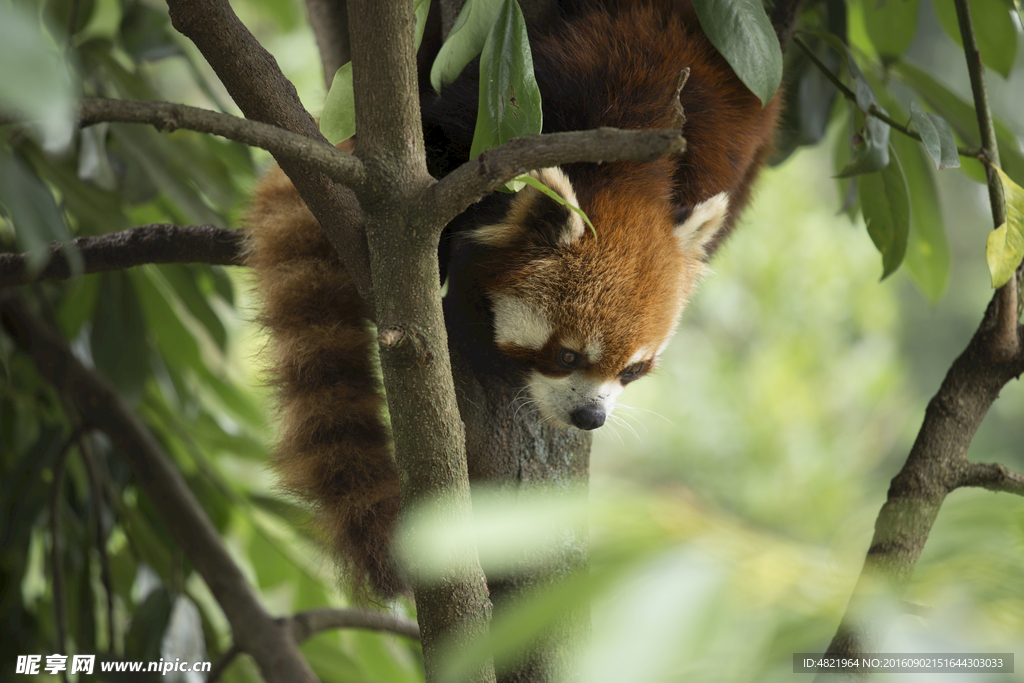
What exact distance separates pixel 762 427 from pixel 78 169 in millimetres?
A: 5999

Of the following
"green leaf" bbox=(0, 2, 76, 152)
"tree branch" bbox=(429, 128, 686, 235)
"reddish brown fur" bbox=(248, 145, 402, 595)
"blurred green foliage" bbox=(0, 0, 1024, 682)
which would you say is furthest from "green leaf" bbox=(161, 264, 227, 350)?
"green leaf" bbox=(0, 2, 76, 152)

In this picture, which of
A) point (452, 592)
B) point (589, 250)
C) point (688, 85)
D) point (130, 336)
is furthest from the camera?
point (130, 336)

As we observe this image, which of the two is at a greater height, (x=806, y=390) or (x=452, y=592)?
(x=452, y=592)

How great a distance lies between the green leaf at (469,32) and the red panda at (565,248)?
28 centimetres

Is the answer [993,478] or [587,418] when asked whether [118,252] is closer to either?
[587,418]

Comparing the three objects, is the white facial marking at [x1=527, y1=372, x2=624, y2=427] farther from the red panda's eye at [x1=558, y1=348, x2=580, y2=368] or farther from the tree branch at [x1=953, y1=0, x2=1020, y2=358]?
the tree branch at [x1=953, y1=0, x2=1020, y2=358]

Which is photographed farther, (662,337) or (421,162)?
(662,337)

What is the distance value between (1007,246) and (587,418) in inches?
30.1

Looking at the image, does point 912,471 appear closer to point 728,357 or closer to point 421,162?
point 421,162

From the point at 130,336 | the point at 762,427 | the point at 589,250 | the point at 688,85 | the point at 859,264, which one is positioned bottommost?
the point at 762,427

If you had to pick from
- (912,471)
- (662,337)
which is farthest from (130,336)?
(912,471)

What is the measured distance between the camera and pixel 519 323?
1.52 metres

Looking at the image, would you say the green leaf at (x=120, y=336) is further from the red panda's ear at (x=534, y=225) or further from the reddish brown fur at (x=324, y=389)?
the red panda's ear at (x=534, y=225)

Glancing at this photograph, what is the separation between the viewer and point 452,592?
894 mm
